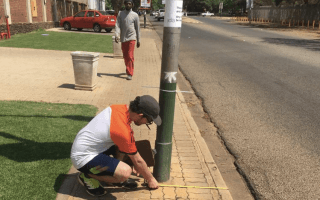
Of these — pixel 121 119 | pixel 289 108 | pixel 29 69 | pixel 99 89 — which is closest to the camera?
pixel 121 119

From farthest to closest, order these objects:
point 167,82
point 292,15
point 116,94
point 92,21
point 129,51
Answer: point 292,15 → point 92,21 → point 129,51 → point 116,94 → point 167,82

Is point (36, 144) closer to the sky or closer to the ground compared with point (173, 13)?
closer to the ground

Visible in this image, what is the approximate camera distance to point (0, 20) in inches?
707

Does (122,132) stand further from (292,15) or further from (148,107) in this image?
(292,15)

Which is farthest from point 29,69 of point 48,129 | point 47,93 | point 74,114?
point 48,129

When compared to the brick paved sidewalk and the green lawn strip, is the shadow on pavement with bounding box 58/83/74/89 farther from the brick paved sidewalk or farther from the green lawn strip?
the green lawn strip

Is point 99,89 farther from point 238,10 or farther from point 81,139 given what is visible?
point 238,10

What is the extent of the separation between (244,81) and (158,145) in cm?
587

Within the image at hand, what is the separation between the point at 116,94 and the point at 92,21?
19.6 meters

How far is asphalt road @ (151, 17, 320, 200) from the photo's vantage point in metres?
4.00

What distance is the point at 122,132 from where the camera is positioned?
2973 mm

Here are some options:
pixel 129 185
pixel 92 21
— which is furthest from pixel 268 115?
pixel 92 21

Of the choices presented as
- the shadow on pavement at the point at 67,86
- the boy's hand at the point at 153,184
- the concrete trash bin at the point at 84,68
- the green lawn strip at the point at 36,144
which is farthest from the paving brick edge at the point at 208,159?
the shadow on pavement at the point at 67,86

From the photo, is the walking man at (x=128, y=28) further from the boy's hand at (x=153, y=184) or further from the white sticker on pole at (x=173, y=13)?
the boy's hand at (x=153, y=184)
